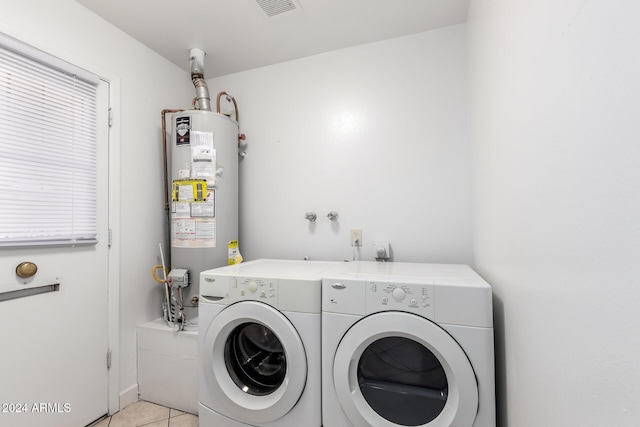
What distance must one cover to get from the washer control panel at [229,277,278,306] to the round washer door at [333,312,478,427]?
37 cm

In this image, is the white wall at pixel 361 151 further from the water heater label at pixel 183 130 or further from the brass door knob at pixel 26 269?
the brass door knob at pixel 26 269

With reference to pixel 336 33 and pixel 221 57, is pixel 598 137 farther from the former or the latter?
pixel 221 57

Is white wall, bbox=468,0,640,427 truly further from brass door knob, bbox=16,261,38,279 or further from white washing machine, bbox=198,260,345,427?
brass door knob, bbox=16,261,38,279

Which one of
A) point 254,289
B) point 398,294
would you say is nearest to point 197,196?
point 254,289

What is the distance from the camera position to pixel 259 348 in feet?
4.72

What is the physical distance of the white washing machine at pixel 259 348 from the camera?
1202 mm

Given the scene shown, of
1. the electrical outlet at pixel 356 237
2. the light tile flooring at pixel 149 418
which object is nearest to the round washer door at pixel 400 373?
the electrical outlet at pixel 356 237

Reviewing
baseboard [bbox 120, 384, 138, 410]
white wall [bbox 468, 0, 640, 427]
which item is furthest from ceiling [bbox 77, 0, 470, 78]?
baseboard [bbox 120, 384, 138, 410]

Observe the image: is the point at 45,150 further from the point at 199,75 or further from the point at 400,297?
the point at 400,297

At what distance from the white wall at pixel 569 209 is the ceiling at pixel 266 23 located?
86cm

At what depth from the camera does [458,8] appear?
64.7 inches

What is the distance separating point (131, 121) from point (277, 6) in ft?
3.84

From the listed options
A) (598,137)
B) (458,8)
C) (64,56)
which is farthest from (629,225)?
(64,56)

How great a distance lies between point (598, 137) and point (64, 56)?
2.20 m
